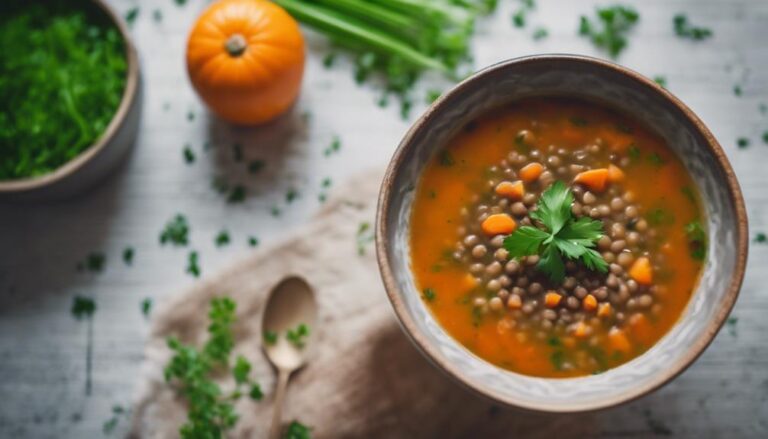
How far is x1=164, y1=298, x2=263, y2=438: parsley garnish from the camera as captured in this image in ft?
10.2

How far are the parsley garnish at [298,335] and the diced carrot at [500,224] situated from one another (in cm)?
96

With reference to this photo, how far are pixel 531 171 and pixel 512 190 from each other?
0.09 m

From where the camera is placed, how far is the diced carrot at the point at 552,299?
2.52 m

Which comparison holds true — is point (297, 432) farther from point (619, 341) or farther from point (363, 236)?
point (619, 341)

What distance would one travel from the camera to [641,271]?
254 centimetres

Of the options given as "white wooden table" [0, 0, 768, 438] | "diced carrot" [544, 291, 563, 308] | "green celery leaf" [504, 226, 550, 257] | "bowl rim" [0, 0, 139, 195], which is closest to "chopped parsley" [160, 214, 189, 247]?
"white wooden table" [0, 0, 768, 438]

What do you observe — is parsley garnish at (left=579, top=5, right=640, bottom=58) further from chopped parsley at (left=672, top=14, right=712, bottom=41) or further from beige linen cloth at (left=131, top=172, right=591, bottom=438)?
beige linen cloth at (left=131, top=172, right=591, bottom=438)

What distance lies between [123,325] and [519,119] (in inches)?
72.2

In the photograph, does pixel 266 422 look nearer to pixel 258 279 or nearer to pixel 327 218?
pixel 258 279

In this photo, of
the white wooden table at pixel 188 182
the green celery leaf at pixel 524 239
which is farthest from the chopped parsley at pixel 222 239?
the green celery leaf at pixel 524 239

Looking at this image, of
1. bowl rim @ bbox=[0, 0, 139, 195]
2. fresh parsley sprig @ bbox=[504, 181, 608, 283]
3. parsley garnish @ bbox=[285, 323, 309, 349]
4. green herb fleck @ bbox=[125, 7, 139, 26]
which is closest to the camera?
fresh parsley sprig @ bbox=[504, 181, 608, 283]

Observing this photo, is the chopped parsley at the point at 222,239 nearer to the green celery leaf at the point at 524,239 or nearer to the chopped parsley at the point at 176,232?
the chopped parsley at the point at 176,232

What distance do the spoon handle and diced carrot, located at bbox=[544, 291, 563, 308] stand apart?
3.69 feet

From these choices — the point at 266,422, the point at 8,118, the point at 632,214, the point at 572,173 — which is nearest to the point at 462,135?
the point at 572,173
